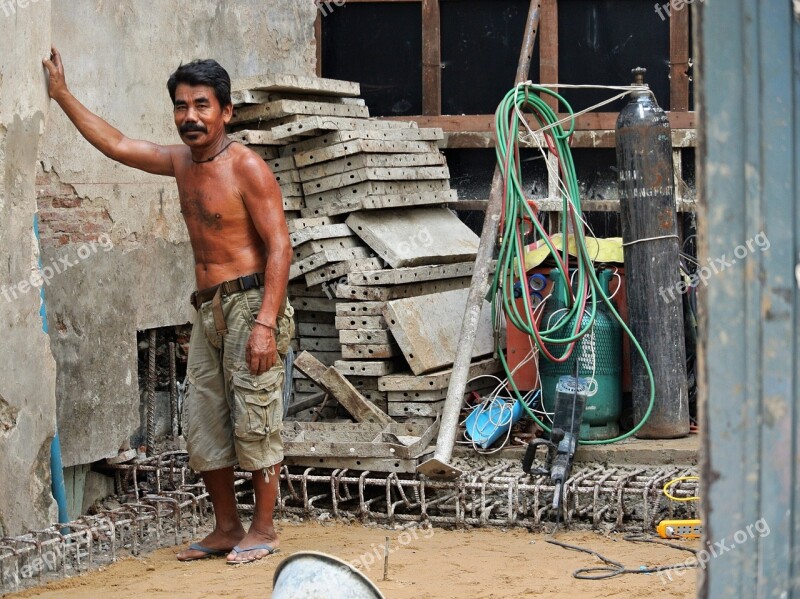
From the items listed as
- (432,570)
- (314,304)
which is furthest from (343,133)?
(432,570)

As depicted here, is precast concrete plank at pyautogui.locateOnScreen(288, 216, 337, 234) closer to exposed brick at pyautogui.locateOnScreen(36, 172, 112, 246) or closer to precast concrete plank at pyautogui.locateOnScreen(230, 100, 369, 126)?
precast concrete plank at pyautogui.locateOnScreen(230, 100, 369, 126)

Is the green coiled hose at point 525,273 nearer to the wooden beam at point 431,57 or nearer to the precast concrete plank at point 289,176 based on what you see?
the precast concrete plank at point 289,176

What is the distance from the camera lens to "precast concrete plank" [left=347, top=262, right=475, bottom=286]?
25.8 ft

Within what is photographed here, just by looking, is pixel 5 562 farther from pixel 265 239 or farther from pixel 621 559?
pixel 621 559

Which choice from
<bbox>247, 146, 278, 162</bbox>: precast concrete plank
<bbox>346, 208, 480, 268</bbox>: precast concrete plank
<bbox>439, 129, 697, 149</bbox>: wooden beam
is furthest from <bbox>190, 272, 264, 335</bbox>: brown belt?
<bbox>439, 129, 697, 149</bbox>: wooden beam

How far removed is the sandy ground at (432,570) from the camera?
533 cm

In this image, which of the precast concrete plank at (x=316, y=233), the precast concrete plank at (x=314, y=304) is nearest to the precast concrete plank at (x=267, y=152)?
the precast concrete plank at (x=316, y=233)

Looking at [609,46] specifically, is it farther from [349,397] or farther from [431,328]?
[349,397]

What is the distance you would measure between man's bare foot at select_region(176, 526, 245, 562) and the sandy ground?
0.20ft

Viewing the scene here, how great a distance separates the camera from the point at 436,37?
30.8 ft

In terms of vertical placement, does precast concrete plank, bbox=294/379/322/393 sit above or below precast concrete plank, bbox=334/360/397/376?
below

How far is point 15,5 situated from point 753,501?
4.41 m

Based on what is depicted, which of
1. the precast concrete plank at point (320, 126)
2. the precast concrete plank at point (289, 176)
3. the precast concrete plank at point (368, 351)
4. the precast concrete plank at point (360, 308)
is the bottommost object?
the precast concrete plank at point (368, 351)

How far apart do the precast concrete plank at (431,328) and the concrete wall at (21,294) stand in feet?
8.21
